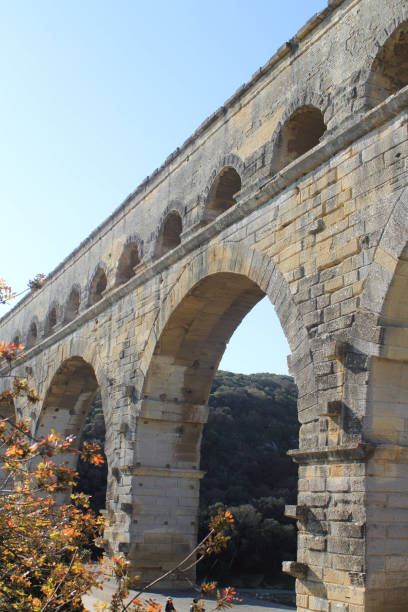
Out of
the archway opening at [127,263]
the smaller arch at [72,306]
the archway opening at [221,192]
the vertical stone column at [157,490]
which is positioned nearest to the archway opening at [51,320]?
the smaller arch at [72,306]

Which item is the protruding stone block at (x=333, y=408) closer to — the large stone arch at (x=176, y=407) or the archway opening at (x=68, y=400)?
the large stone arch at (x=176, y=407)

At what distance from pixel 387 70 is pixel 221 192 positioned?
3.38 meters

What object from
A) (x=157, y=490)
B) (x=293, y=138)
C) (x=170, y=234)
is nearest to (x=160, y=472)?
(x=157, y=490)

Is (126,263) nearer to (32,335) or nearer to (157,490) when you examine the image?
(157,490)

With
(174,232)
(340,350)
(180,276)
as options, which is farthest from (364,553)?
(174,232)

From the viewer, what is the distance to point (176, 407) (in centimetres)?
1037

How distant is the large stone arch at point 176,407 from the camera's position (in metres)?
9.59

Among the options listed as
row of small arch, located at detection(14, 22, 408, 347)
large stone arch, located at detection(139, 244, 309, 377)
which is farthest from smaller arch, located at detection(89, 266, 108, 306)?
large stone arch, located at detection(139, 244, 309, 377)

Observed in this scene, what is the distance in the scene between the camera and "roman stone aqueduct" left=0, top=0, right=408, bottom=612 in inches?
222

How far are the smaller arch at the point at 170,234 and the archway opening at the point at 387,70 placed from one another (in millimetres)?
4791

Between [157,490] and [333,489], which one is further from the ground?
[333,489]

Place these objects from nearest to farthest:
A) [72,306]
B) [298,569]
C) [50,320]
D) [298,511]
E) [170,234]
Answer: [298,569]
[298,511]
[170,234]
[72,306]
[50,320]

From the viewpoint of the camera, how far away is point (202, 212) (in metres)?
9.36

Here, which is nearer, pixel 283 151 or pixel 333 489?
pixel 333 489
